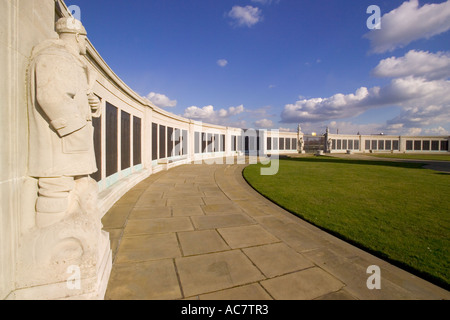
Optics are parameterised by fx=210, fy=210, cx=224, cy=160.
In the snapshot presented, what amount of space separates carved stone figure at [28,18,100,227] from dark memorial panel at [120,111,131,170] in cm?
570

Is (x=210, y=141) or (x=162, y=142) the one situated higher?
(x=210, y=141)

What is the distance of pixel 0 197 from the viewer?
5.50 ft

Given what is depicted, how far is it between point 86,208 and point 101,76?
4.88 metres

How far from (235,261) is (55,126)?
2.68 m

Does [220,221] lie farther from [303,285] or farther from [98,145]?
[98,145]

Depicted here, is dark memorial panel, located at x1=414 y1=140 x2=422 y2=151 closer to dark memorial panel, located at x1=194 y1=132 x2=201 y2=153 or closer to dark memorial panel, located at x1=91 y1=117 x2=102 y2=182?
dark memorial panel, located at x1=194 y1=132 x2=201 y2=153

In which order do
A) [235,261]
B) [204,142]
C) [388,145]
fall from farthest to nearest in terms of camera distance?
[388,145] < [204,142] < [235,261]

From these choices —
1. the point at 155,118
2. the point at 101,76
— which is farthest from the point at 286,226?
→ the point at 155,118

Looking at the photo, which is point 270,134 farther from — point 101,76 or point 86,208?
point 86,208

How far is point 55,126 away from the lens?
1.93 m

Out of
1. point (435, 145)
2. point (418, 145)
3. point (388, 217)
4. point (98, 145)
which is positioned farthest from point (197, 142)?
point (435, 145)

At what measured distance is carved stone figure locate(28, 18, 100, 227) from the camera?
1.87 metres

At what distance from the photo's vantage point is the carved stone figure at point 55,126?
6.14 feet

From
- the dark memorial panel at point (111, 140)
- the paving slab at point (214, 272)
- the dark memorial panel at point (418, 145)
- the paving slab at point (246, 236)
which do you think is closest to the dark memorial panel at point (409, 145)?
the dark memorial panel at point (418, 145)
